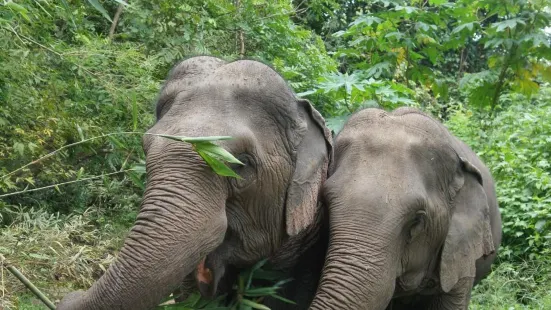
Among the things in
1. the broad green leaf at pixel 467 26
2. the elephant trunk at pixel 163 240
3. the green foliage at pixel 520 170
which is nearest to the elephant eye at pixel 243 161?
the elephant trunk at pixel 163 240

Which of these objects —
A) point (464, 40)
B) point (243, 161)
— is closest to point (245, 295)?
point (243, 161)

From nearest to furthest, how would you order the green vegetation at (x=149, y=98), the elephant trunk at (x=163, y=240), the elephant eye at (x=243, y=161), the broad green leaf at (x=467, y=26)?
the elephant trunk at (x=163, y=240) → the elephant eye at (x=243, y=161) → the green vegetation at (x=149, y=98) → the broad green leaf at (x=467, y=26)

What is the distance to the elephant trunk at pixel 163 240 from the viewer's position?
10.3 ft

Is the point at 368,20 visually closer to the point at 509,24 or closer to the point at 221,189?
the point at 509,24

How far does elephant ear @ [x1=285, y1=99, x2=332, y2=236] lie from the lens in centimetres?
398

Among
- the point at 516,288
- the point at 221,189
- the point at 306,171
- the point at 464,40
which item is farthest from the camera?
the point at 464,40

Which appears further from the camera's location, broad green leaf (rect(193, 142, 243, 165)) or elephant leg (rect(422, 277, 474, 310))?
elephant leg (rect(422, 277, 474, 310))

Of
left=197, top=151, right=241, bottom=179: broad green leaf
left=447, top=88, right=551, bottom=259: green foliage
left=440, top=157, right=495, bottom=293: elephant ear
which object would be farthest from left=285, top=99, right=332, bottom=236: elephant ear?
left=447, top=88, right=551, bottom=259: green foliage

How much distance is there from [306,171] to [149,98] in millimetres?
2972

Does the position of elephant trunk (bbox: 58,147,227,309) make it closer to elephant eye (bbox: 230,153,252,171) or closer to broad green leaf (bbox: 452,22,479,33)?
elephant eye (bbox: 230,153,252,171)

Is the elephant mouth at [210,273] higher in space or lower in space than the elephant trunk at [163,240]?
lower

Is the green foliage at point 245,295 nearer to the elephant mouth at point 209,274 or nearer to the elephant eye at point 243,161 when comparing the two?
the elephant mouth at point 209,274

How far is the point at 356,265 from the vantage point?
389 cm

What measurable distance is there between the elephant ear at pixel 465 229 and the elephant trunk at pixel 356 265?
525 millimetres
